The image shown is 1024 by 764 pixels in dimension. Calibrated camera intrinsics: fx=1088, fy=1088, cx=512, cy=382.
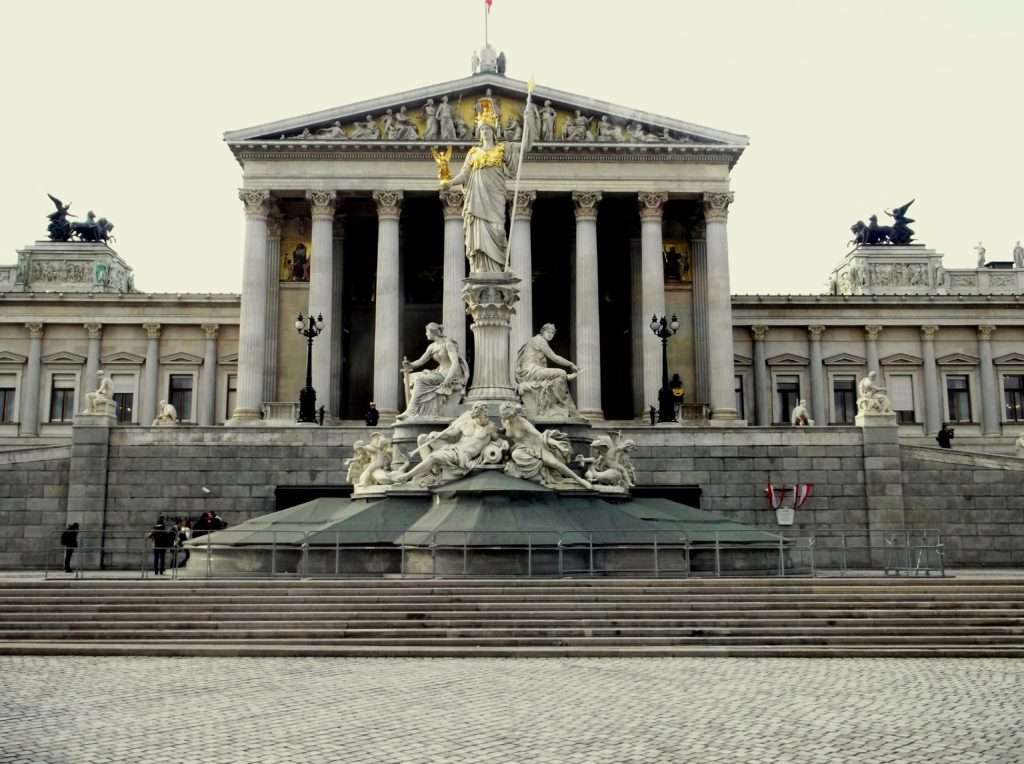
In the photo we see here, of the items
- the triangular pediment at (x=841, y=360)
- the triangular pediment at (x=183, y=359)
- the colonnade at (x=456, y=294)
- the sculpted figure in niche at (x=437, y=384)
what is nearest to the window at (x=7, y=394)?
the triangular pediment at (x=183, y=359)

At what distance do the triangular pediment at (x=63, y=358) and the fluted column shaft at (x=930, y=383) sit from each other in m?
52.0

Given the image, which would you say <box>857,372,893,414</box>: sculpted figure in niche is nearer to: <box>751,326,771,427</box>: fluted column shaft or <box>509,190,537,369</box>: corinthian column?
<box>509,190,537,369</box>: corinthian column

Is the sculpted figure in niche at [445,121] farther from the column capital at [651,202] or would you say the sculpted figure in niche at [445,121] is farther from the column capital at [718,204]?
the column capital at [718,204]

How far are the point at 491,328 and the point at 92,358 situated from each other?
4653 cm

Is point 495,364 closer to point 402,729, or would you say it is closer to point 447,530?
point 447,530

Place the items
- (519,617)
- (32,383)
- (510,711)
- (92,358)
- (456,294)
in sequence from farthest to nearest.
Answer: (92,358) < (32,383) < (456,294) < (519,617) < (510,711)

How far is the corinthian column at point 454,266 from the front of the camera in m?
53.9

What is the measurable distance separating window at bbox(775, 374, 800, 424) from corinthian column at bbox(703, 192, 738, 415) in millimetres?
13701

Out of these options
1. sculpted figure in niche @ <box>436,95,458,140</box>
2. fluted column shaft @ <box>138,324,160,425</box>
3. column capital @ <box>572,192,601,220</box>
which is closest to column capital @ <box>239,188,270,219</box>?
sculpted figure in niche @ <box>436,95,458,140</box>

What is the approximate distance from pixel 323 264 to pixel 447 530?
35.1 m

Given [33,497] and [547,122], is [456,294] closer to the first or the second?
[547,122]

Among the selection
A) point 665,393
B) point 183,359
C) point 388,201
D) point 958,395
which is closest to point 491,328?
point 665,393

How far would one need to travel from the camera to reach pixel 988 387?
67500 millimetres

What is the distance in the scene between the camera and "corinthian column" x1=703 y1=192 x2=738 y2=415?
5412 centimetres
